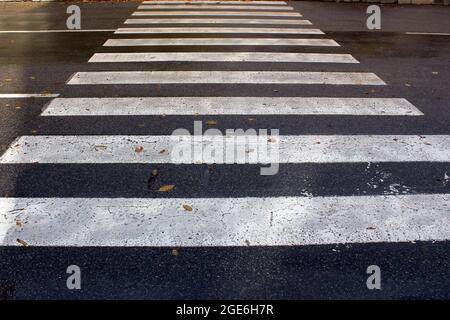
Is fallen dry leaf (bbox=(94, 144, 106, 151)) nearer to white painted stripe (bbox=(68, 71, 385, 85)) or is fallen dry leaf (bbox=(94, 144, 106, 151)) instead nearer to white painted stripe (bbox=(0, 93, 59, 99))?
white painted stripe (bbox=(0, 93, 59, 99))

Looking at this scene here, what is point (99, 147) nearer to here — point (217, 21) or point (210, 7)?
point (217, 21)

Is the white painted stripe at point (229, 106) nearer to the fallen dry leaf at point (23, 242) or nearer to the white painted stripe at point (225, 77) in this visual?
the white painted stripe at point (225, 77)

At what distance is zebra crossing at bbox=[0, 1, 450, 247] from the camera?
12.2ft

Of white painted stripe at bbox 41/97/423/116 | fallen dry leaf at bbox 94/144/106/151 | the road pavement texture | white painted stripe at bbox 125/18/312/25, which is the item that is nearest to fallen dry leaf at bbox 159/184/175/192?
the road pavement texture

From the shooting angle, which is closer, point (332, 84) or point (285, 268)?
point (285, 268)

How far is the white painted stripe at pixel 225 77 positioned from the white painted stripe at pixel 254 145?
7.02 ft

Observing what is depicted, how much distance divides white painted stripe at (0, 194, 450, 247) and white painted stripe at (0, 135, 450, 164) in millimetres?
767

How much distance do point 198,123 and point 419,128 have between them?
250 cm

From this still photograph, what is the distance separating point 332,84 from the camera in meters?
7.24

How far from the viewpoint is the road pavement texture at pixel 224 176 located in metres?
3.33

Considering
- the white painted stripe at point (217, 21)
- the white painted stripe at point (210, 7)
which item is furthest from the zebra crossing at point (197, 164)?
the white painted stripe at point (210, 7)

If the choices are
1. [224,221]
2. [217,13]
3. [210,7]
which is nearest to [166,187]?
[224,221]

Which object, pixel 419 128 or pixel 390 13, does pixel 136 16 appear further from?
pixel 419 128

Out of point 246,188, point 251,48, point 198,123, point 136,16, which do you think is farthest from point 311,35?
point 246,188
